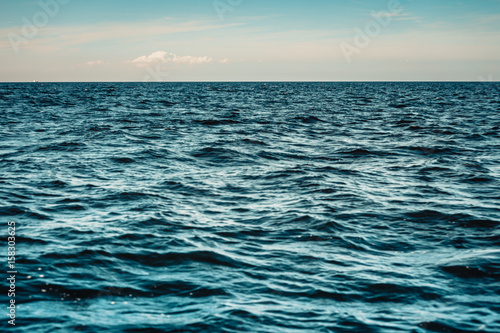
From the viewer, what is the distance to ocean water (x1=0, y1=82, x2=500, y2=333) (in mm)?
6410

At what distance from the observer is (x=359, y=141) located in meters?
23.6

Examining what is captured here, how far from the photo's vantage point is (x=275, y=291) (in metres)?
7.10

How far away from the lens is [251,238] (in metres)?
9.62

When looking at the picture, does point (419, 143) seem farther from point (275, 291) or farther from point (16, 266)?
point (16, 266)

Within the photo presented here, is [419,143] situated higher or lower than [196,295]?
higher

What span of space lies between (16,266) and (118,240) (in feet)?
6.31

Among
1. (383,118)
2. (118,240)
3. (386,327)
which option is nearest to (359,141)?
(383,118)

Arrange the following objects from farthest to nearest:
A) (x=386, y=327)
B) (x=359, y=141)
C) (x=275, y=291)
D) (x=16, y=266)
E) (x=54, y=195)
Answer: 1. (x=359, y=141)
2. (x=54, y=195)
3. (x=16, y=266)
4. (x=275, y=291)
5. (x=386, y=327)

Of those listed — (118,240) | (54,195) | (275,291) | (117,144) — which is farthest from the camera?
(117,144)

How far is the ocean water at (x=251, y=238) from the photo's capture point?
21.0 ft

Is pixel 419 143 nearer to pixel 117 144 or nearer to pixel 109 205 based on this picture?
pixel 117 144

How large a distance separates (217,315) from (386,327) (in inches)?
89.4

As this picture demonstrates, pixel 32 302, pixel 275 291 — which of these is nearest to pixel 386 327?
pixel 275 291

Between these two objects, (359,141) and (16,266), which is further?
(359,141)
